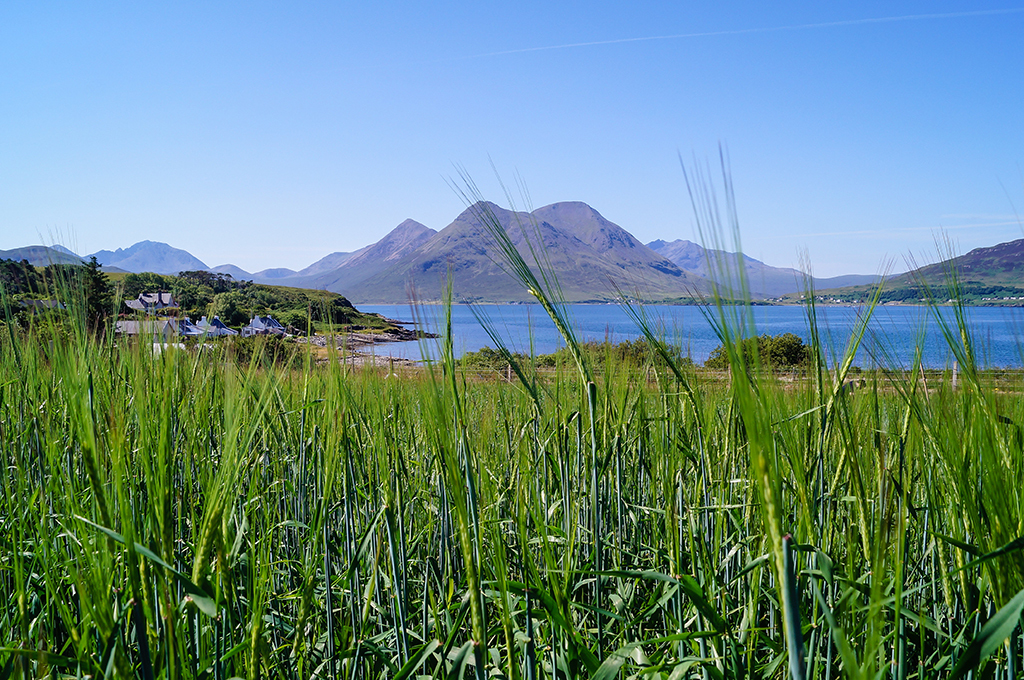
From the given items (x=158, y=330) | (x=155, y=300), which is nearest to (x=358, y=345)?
(x=158, y=330)

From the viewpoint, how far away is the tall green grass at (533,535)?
0.86m

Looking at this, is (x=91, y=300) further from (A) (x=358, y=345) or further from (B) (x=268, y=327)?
(A) (x=358, y=345)

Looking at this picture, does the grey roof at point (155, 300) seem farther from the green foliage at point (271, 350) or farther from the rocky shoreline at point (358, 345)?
the rocky shoreline at point (358, 345)

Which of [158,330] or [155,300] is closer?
[158,330]

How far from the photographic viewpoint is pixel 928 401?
4.94ft

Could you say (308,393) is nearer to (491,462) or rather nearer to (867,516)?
(491,462)

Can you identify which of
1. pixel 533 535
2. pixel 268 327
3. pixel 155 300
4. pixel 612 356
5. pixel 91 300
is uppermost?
pixel 91 300

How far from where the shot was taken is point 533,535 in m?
2.01

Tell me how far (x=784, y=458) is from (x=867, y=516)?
0.55 metres

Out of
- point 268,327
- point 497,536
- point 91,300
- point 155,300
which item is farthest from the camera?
point 91,300

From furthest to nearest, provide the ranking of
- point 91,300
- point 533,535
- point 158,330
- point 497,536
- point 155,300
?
1. point 91,300
2. point 155,300
3. point 158,330
4. point 533,535
5. point 497,536

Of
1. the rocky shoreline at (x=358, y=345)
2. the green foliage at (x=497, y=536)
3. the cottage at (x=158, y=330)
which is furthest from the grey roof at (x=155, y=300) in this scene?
the rocky shoreline at (x=358, y=345)

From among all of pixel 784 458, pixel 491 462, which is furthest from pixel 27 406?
pixel 784 458

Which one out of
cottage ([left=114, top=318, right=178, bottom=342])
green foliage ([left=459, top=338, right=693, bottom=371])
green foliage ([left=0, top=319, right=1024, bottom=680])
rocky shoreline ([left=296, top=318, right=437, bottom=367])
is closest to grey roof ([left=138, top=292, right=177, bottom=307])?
cottage ([left=114, top=318, right=178, bottom=342])
